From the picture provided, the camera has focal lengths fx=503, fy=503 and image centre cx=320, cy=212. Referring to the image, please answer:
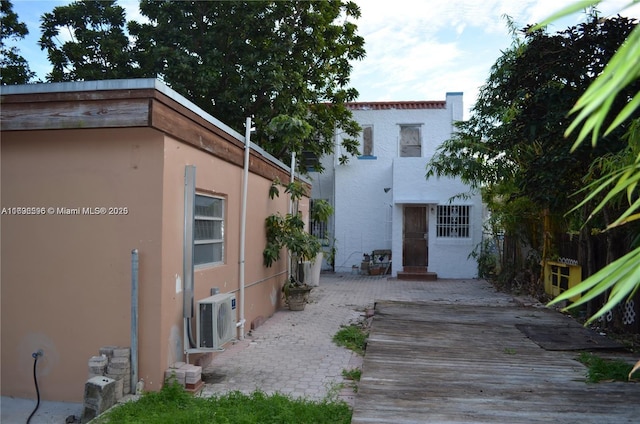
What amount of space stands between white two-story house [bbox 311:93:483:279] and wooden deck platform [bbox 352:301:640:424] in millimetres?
8330

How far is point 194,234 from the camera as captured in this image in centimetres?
545

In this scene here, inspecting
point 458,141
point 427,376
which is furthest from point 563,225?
point 427,376

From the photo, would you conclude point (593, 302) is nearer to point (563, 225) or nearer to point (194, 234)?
point (563, 225)

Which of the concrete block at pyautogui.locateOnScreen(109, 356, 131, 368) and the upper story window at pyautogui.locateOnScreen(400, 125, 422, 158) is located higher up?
the upper story window at pyautogui.locateOnScreen(400, 125, 422, 158)

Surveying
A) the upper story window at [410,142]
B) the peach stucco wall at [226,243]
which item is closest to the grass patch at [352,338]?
the peach stucco wall at [226,243]

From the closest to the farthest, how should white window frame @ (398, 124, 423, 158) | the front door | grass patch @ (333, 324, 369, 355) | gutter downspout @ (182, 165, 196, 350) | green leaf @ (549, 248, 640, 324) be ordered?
green leaf @ (549, 248, 640, 324) → gutter downspout @ (182, 165, 196, 350) → grass patch @ (333, 324, 369, 355) → the front door → white window frame @ (398, 124, 423, 158)

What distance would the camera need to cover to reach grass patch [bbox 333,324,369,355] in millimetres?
6763

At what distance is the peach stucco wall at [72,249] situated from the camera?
474cm

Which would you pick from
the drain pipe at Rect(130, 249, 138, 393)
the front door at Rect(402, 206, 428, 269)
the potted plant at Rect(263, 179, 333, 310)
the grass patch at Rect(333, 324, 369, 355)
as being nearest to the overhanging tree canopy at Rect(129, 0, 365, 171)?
the potted plant at Rect(263, 179, 333, 310)

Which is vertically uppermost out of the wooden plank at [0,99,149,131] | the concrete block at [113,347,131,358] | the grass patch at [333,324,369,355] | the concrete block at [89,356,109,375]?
the wooden plank at [0,99,149,131]

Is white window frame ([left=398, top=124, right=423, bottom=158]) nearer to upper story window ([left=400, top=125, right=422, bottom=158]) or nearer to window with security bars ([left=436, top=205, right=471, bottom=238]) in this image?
upper story window ([left=400, top=125, right=422, bottom=158])

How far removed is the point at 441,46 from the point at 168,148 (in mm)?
4752

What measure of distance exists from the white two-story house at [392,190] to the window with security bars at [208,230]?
31.7ft

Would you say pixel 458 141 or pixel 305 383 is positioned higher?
pixel 458 141
